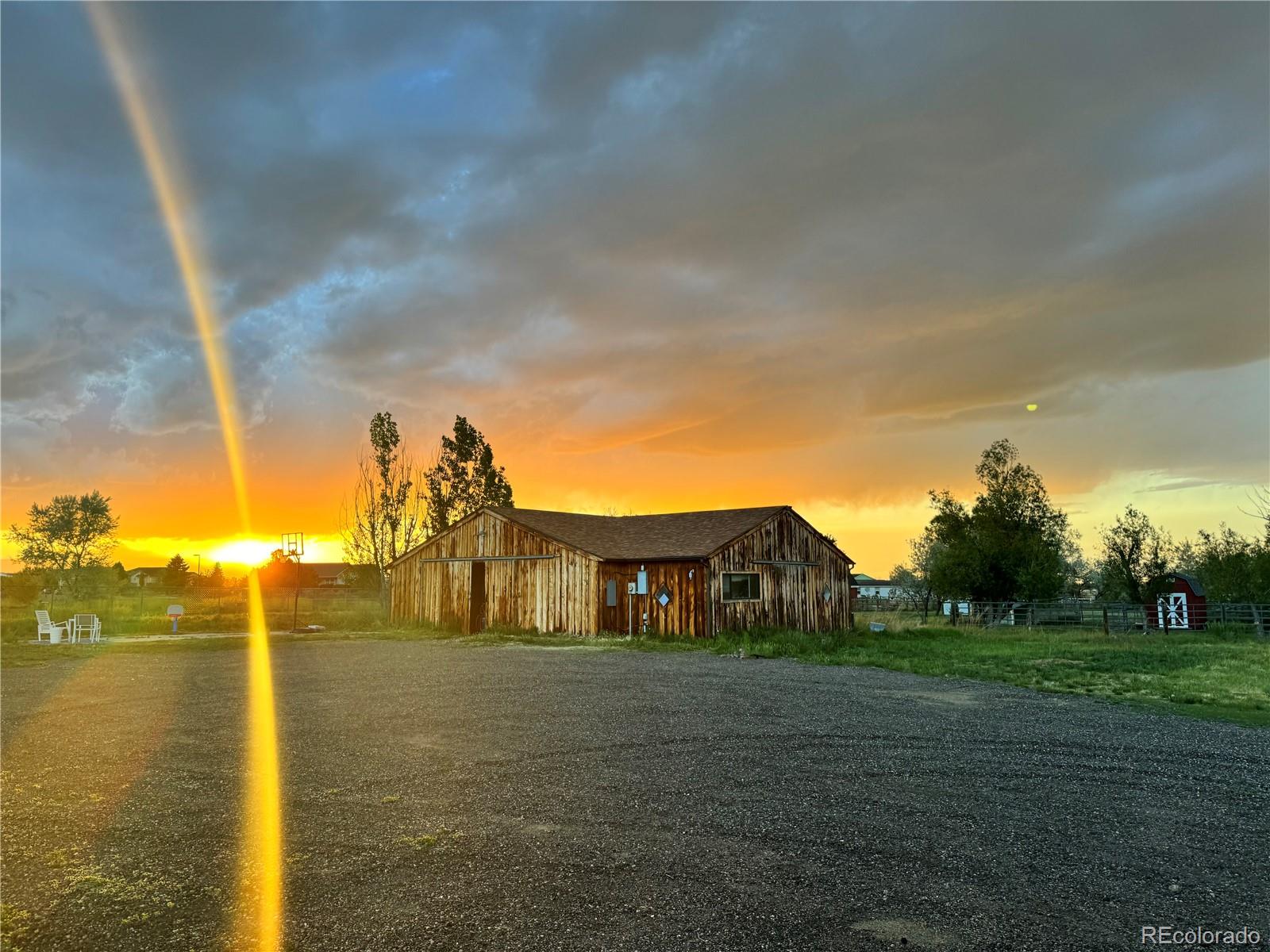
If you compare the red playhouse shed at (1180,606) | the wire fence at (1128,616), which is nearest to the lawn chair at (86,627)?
the wire fence at (1128,616)

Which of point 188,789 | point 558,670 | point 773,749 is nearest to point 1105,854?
point 773,749

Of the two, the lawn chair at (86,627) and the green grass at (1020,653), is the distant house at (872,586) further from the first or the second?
the lawn chair at (86,627)

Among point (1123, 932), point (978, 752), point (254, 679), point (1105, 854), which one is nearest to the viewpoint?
point (1123, 932)

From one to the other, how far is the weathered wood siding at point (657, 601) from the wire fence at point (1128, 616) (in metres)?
17.9

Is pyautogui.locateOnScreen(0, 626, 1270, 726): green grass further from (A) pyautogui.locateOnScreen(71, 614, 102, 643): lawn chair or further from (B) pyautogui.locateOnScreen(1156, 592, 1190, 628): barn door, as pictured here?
(B) pyautogui.locateOnScreen(1156, 592, 1190, 628): barn door

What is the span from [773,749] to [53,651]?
938 inches

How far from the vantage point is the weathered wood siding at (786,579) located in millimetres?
28500

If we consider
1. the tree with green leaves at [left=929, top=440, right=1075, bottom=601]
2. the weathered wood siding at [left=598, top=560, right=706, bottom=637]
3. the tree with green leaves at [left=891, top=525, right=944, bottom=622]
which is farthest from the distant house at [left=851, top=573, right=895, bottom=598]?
the weathered wood siding at [left=598, top=560, right=706, bottom=637]

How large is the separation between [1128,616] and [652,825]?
129ft

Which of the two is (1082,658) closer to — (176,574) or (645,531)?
(645,531)

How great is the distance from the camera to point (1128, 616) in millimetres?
38031

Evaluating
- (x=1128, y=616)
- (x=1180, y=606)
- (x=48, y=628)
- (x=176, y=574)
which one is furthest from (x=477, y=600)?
(x=176, y=574)

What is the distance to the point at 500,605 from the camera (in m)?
31.9

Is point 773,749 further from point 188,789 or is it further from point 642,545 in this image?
point 642,545
